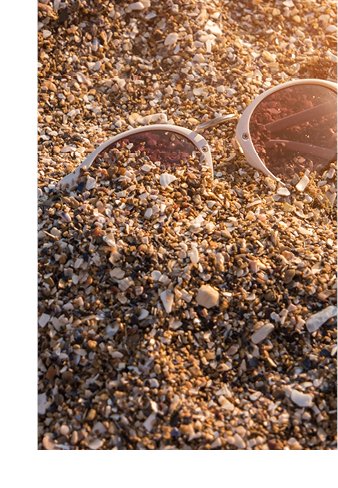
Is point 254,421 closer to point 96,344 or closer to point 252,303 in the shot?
point 252,303

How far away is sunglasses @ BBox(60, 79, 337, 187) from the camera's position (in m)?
2.14

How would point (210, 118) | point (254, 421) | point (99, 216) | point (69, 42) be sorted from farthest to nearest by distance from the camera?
point (69, 42) → point (210, 118) → point (99, 216) → point (254, 421)

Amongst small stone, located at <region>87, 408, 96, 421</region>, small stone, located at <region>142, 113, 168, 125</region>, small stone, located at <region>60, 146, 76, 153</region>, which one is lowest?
small stone, located at <region>87, 408, 96, 421</region>

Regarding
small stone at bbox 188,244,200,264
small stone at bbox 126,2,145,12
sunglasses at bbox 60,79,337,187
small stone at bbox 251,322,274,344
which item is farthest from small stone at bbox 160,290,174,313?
small stone at bbox 126,2,145,12

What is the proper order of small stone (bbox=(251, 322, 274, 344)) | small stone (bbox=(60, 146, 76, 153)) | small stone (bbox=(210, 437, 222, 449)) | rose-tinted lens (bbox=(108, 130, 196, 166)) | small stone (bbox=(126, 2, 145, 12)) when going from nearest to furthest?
small stone (bbox=(210, 437, 222, 449))
small stone (bbox=(251, 322, 274, 344))
rose-tinted lens (bbox=(108, 130, 196, 166))
small stone (bbox=(60, 146, 76, 153))
small stone (bbox=(126, 2, 145, 12))

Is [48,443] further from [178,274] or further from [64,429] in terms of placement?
[178,274]

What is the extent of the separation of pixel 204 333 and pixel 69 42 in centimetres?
123

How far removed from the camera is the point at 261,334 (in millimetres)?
1834

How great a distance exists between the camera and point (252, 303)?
187 cm

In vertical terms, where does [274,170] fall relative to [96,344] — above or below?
above

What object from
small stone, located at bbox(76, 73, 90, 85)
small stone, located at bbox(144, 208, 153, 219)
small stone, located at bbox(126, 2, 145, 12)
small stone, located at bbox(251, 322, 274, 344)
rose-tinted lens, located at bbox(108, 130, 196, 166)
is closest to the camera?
small stone, located at bbox(251, 322, 274, 344)

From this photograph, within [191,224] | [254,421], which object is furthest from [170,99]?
[254,421]

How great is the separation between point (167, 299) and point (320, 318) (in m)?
0.40

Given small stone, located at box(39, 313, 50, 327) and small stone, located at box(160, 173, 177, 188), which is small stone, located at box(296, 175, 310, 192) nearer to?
small stone, located at box(160, 173, 177, 188)
